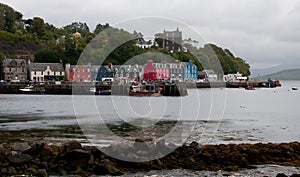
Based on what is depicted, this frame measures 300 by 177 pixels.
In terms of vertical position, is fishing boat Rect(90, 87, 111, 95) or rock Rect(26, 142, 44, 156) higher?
fishing boat Rect(90, 87, 111, 95)

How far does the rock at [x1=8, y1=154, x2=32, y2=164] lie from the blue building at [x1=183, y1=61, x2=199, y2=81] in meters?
95.9

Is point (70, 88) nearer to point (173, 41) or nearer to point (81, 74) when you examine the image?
point (81, 74)

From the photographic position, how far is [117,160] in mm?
16344

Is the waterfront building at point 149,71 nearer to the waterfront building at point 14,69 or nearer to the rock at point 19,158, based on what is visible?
the waterfront building at point 14,69

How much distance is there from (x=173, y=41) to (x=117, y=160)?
12492cm

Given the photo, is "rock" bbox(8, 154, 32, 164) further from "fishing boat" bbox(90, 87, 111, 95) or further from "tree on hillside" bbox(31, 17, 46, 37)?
"tree on hillside" bbox(31, 17, 46, 37)

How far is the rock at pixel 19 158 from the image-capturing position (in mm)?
15553

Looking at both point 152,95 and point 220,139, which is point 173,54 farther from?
point 220,139

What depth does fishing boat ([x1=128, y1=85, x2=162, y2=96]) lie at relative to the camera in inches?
2687

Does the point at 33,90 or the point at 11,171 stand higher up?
the point at 33,90

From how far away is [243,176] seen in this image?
1484 centimetres

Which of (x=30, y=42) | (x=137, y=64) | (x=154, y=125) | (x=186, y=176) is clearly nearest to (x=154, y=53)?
(x=137, y=64)

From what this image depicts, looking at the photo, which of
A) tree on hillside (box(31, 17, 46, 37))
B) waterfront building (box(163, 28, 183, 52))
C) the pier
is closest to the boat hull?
the pier

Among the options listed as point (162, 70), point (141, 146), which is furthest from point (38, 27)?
point (141, 146)
